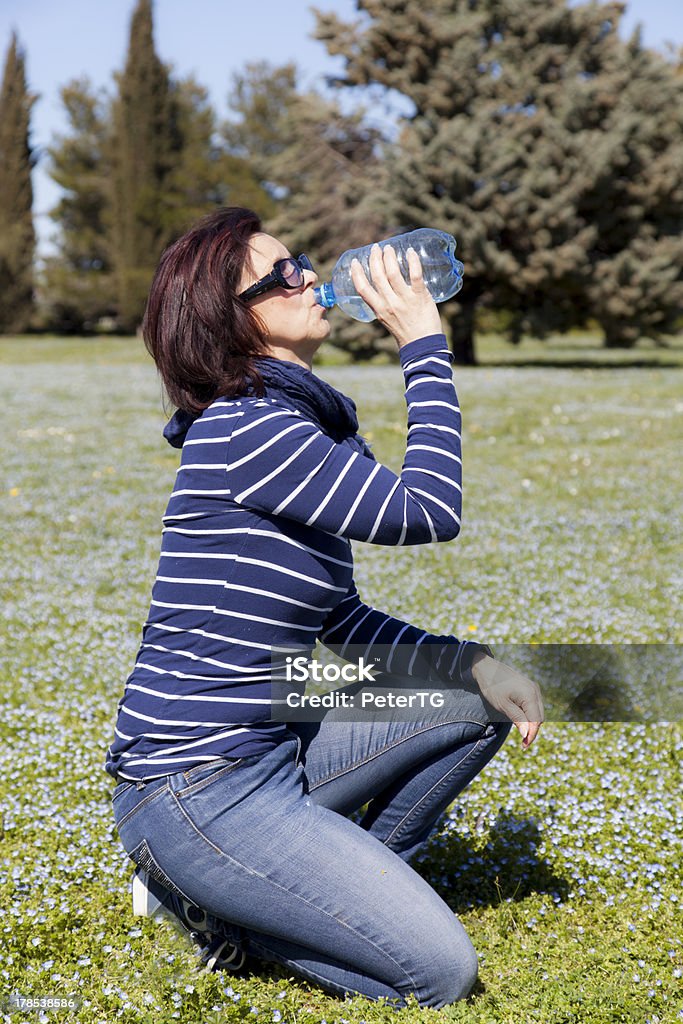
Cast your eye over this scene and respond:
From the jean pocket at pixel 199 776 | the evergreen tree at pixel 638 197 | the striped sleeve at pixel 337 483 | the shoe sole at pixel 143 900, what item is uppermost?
the evergreen tree at pixel 638 197

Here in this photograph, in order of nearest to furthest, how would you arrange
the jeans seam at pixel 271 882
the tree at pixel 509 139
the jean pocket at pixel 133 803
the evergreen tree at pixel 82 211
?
1. the jeans seam at pixel 271 882
2. the jean pocket at pixel 133 803
3. the tree at pixel 509 139
4. the evergreen tree at pixel 82 211

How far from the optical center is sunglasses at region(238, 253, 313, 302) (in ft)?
9.07

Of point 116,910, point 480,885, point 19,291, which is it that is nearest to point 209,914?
point 116,910

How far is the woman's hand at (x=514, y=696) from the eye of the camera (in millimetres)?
2928

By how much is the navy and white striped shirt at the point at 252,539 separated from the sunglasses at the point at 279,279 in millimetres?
305

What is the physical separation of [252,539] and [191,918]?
1.12 m

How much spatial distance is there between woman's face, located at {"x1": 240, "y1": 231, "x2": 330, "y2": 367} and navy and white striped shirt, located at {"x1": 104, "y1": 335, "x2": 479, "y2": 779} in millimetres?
234

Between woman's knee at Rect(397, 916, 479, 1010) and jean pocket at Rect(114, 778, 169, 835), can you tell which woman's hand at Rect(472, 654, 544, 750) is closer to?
woman's knee at Rect(397, 916, 479, 1010)

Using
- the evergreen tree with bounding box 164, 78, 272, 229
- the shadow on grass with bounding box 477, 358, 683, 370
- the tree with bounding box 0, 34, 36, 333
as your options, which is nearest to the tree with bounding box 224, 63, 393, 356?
the shadow on grass with bounding box 477, 358, 683, 370

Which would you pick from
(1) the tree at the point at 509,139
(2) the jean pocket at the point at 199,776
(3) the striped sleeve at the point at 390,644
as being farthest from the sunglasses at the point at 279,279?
(1) the tree at the point at 509,139

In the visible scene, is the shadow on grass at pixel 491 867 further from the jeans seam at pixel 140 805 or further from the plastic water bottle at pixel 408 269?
the plastic water bottle at pixel 408 269

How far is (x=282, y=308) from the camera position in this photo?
281 cm

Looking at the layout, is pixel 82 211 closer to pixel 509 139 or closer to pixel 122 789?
pixel 509 139

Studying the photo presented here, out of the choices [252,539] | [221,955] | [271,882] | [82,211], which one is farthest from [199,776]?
[82,211]
